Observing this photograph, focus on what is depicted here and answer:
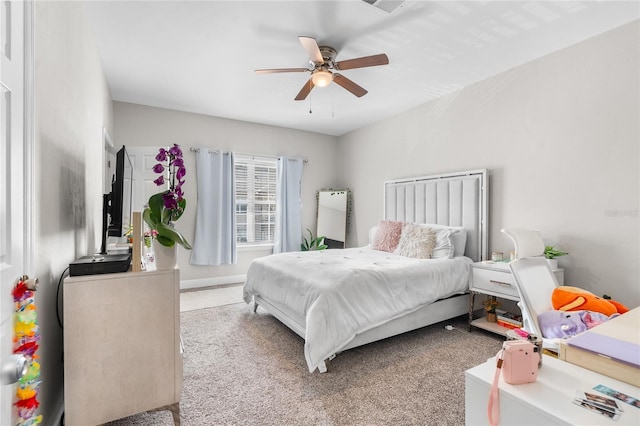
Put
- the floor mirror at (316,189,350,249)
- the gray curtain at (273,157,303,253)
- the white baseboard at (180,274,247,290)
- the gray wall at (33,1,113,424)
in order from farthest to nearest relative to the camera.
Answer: the floor mirror at (316,189,350,249), the gray curtain at (273,157,303,253), the white baseboard at (180,274,247,290), the gray wall at (33,1,113,424)

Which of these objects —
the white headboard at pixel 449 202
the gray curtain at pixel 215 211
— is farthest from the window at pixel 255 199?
the white headboard at pixel 449 202

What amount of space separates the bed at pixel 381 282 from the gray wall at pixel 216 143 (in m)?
1.65

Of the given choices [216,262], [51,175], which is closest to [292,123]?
[216,262]

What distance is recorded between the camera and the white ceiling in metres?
2.21

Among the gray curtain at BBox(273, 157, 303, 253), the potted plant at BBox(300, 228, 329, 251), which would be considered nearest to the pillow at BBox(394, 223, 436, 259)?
the potted plant at BBox(300, 228, 329, 251)

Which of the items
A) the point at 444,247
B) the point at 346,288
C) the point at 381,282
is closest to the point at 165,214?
the point at 346,288

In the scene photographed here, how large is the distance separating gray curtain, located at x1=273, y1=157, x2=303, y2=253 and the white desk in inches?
175

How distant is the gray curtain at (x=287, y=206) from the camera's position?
526 cm

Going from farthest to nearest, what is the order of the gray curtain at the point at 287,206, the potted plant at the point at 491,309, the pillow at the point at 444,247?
1. the gray curtain at the point at 287,206
2. the pillow at the point at 444,247
3. the potted plant at the point at 491,309

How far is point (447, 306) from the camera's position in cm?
304

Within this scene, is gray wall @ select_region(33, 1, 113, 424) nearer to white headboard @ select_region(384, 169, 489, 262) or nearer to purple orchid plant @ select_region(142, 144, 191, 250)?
purple orchid plant @ select_region(142, 144, 191, 250)

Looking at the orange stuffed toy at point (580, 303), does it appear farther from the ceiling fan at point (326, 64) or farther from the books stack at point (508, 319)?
the ceiling fan at point (326, 64)

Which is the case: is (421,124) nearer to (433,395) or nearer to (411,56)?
(411,56)

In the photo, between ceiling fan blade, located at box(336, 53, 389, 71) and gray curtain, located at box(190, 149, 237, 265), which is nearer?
ceiling fan blade, located at box(336, 53, 389, 71)
